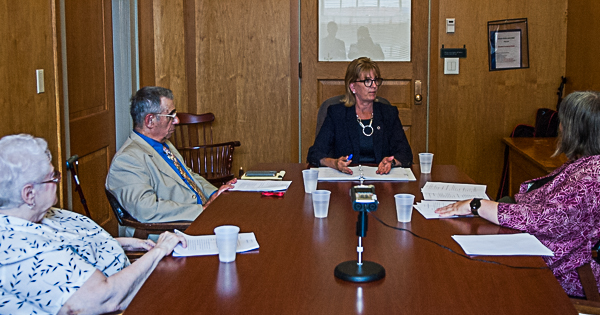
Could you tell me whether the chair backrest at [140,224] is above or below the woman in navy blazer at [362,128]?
below

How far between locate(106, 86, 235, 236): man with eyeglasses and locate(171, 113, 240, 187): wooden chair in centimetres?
131

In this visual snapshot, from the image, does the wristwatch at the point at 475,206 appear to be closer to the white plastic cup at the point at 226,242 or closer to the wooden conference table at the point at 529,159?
the white plastic cup at the point at 226,242

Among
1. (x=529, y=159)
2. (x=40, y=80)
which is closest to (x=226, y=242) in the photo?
(x=40, y=80)

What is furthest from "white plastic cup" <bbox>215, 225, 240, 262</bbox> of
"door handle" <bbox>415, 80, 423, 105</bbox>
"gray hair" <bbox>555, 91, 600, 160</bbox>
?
"door handle" <bbox>415, 80, 423, 105</bbox>

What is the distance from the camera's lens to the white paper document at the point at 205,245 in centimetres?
181

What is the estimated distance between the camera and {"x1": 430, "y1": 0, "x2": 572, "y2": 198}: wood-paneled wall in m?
5.01

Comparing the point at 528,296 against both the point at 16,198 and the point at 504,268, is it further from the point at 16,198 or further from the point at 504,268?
the point at 16,198

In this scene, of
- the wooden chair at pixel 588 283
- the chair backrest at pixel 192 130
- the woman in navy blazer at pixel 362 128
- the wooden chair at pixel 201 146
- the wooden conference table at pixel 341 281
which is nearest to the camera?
the wooden conference table at pixel 341 281

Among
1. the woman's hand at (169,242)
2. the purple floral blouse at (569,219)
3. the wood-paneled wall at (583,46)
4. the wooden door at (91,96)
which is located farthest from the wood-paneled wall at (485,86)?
the woman's hand at (169,242)

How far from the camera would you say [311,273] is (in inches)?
→ 64.5

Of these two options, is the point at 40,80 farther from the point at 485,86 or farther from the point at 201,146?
the point at 485,86

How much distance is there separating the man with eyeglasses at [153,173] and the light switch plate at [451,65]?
107 inches

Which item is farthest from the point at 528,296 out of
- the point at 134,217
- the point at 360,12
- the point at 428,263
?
the point at 360,12

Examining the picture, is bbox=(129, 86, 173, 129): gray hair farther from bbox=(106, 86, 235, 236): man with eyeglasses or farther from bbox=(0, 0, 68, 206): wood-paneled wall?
bbox=(0, 0, 68, 206): wood-paneled wall
